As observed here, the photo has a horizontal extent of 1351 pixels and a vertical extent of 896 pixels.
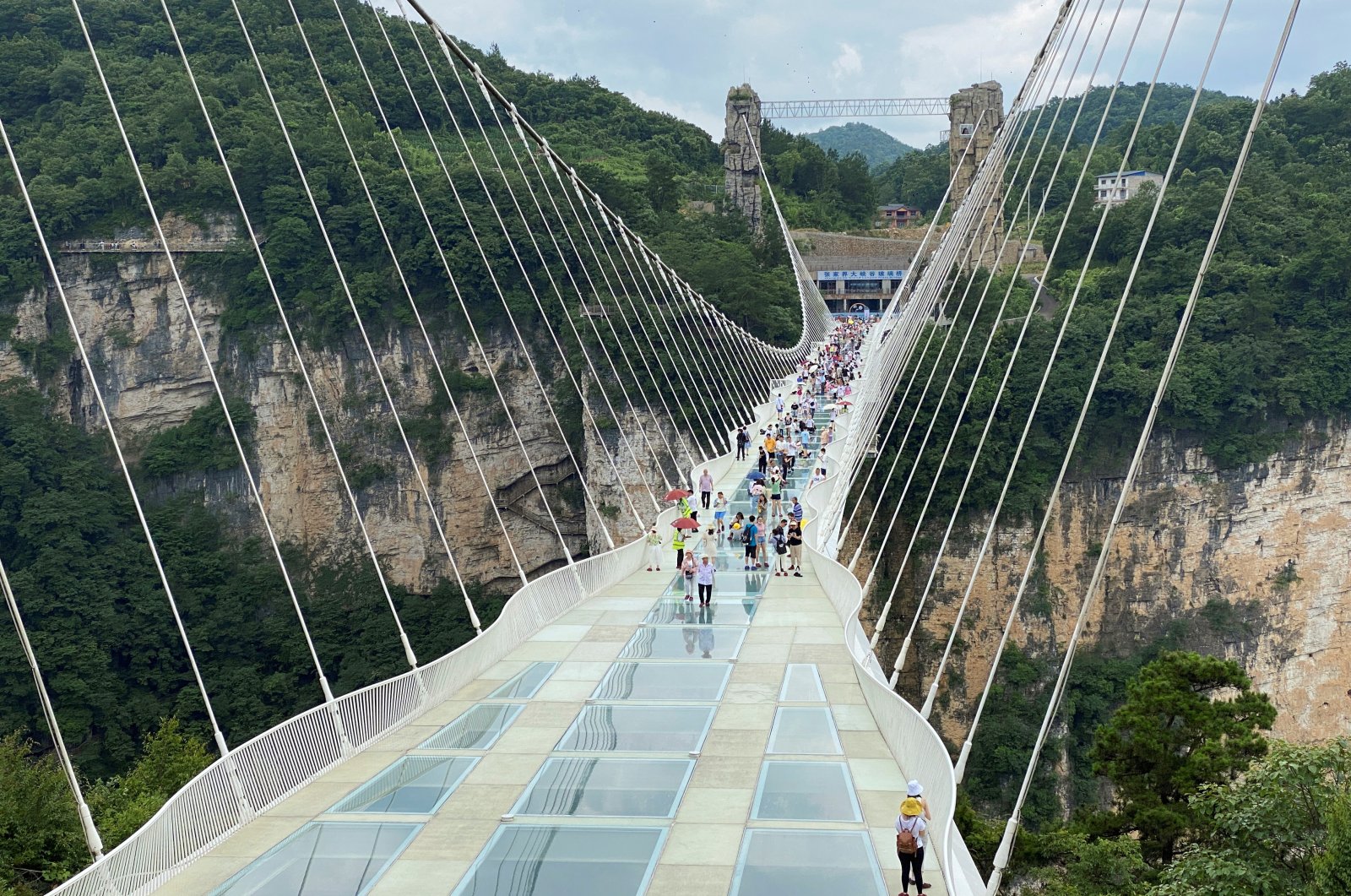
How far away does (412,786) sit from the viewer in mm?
7746

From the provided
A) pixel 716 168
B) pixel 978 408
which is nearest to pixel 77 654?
pixel 978 408

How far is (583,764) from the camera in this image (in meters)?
8.15

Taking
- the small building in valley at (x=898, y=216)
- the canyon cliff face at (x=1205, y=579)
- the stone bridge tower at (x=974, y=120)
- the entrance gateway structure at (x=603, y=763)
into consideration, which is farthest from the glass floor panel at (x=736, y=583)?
the small building in valley at (x=898, y=216)

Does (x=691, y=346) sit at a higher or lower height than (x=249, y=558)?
higher

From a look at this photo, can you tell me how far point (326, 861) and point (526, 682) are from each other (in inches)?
142

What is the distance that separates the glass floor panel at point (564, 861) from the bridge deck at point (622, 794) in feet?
0.04

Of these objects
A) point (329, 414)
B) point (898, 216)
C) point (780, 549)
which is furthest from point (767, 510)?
point (898, 216)

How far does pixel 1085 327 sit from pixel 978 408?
3821mm

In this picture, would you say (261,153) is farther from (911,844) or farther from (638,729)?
(911,844)

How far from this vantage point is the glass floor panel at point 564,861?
248 inches

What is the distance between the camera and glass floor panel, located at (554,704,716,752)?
8500 mm

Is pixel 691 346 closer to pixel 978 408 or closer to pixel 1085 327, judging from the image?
pixel 978 408

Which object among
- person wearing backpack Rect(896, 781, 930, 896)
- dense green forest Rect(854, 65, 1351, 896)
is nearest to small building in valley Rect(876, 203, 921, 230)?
dense green forest Rect(854, 65, 1351, 896)

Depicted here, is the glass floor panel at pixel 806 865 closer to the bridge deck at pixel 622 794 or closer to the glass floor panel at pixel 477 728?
the bridge deck at pixel 622 794
